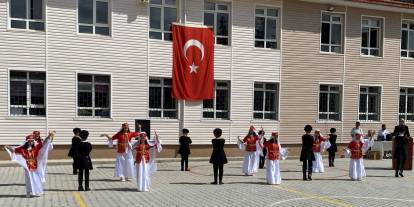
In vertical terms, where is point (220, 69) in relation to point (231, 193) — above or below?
above

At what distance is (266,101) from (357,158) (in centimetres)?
870

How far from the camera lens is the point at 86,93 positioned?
2155cm

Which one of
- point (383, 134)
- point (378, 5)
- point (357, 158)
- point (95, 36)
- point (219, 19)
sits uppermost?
point (378, 5)

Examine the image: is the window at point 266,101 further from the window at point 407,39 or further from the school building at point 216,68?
the window at point 407,39

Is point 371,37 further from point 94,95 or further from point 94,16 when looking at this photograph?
point 94,95

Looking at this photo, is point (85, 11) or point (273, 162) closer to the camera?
point (273, 162)

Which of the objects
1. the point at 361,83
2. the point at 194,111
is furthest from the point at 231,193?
the point at 361,83

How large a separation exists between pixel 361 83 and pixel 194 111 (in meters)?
10.2

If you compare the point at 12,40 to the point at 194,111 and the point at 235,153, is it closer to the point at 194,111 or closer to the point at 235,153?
the point at 194,111

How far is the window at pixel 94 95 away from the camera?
21.5m

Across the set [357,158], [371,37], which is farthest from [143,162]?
[371,37]

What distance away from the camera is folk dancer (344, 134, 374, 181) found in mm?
17100

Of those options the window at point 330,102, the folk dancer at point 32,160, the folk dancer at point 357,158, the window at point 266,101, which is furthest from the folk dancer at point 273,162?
the window at point 330,102

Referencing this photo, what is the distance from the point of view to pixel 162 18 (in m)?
23.1
